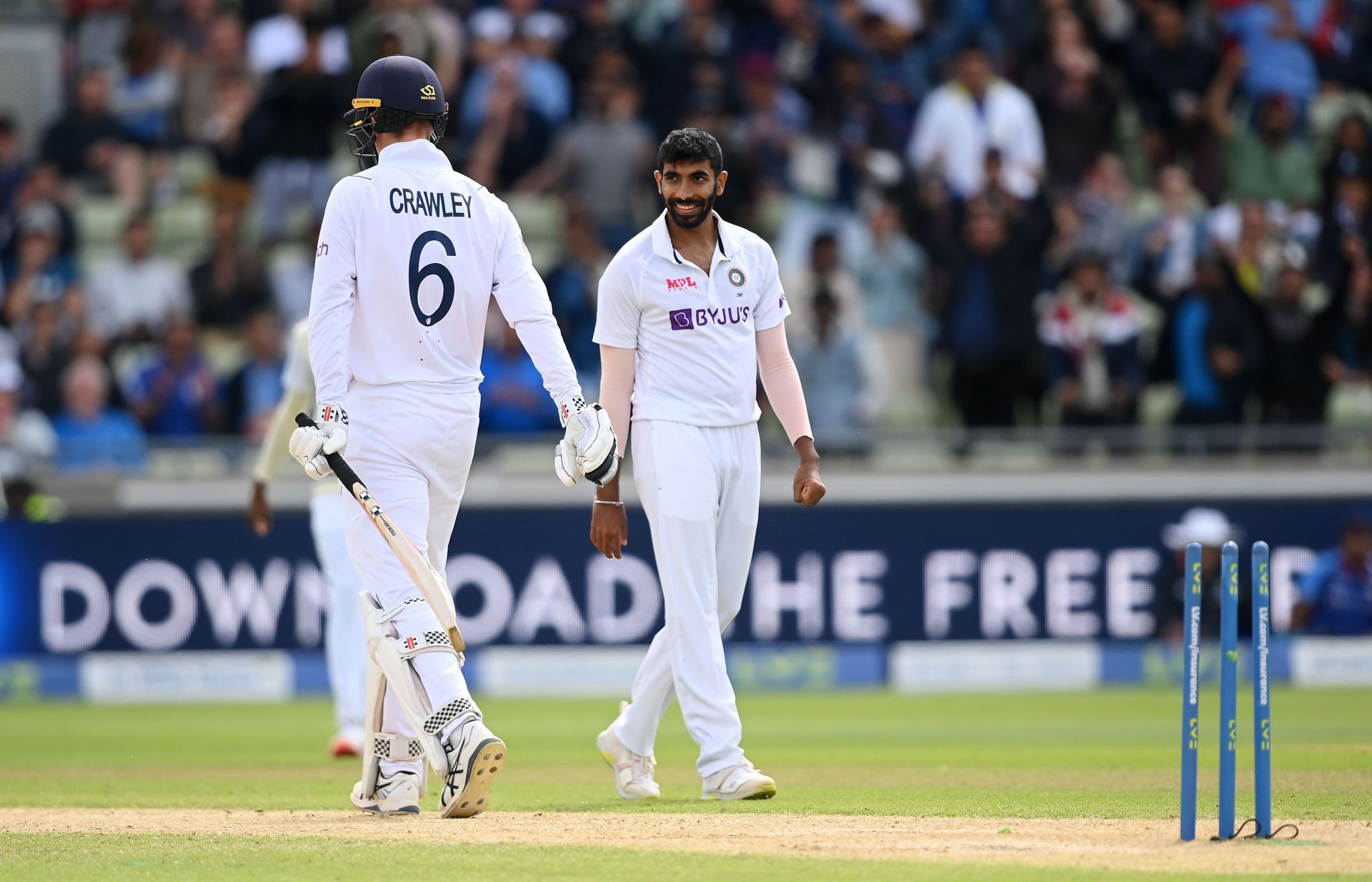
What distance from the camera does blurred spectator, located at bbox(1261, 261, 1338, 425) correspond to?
15.1 m

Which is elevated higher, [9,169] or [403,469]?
[9,169]

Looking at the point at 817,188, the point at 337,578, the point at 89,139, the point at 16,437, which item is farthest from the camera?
the point at 89,139

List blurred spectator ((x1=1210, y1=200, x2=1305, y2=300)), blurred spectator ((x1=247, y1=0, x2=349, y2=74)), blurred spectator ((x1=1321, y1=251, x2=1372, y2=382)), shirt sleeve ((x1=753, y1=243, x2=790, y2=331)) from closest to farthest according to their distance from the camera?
shirt sleeve ((x1=753, y1=243, x2=790, y2=331)) → blurred spectator ((x1=1321, y1=251, x2=1372, y2=382)) → blurred spectator ((x1=1210, y1=200, x2=1305, y2=300)) → blurred spectator ((x1=247, y1=0, x2=349, y2=74))

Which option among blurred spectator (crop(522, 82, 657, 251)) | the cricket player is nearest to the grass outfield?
the cricket player

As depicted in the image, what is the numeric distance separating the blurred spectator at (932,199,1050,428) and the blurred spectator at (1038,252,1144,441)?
0.23 m

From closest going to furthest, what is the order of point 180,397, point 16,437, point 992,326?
point 16,437 < point 180,397 < point 992,326

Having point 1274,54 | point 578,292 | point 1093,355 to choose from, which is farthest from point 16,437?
point 1274,54

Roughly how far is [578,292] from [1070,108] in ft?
15.2

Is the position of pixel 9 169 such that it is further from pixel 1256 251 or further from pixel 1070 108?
pixel 1256 251

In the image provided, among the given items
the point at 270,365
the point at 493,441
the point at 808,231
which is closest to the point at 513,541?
the point at 493,441

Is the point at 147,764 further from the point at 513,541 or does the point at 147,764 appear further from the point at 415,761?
the point at 513,541

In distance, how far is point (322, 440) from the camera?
6.45 meters

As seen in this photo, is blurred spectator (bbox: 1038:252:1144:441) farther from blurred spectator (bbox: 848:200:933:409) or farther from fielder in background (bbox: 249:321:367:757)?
fielder in background (bbox: 249:321:367:757)

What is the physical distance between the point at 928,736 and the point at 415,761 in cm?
486
